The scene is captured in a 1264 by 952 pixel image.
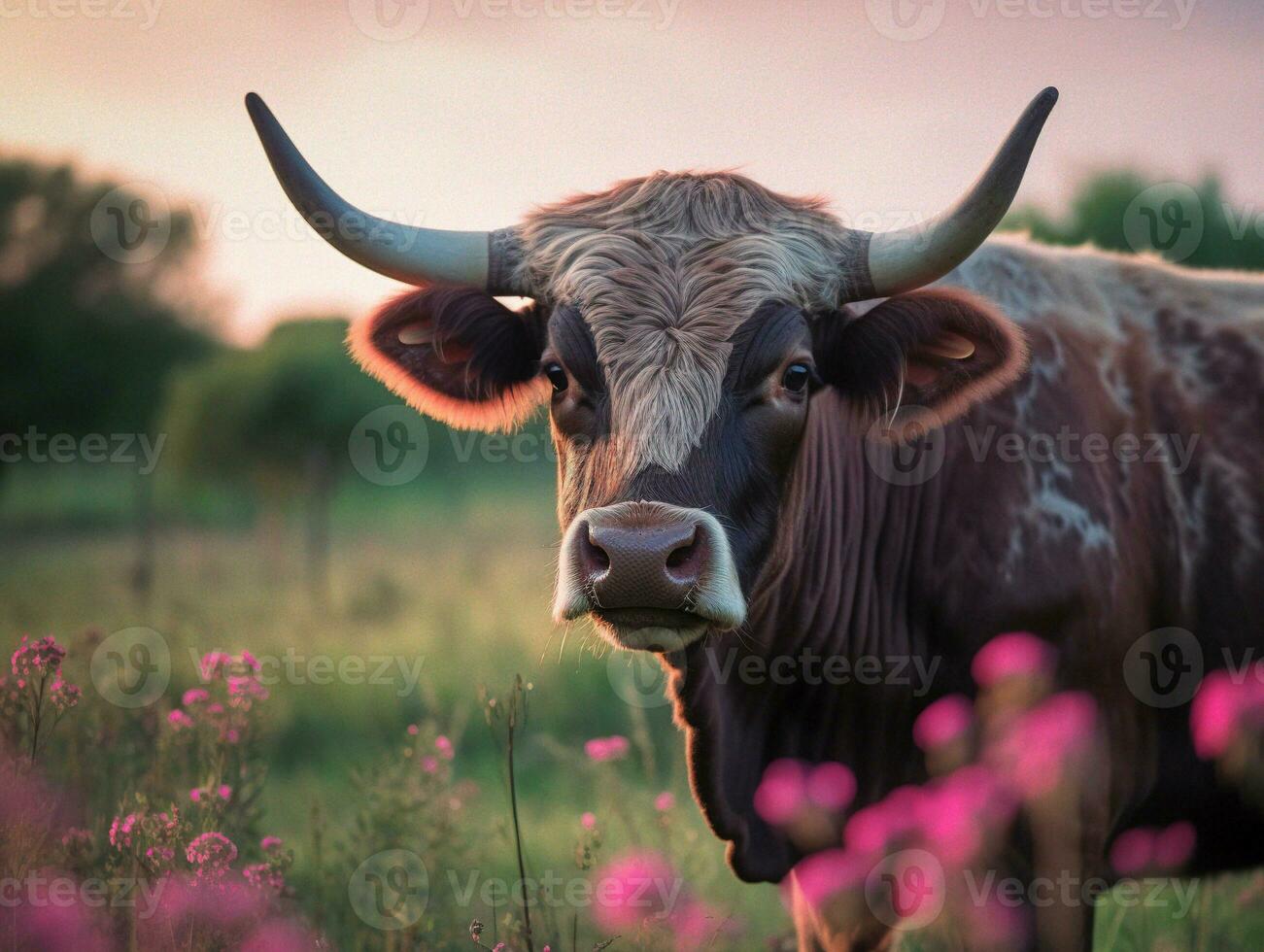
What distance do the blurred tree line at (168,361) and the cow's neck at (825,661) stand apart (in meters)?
A: 17.2

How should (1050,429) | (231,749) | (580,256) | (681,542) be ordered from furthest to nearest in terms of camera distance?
(231,749), (1050,429), (580,256), (681,542)

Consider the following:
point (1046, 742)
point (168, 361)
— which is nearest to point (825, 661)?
point (1046, 742)

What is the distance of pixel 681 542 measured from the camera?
3.08 meters

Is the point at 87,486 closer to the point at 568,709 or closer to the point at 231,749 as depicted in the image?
the point at 568,709

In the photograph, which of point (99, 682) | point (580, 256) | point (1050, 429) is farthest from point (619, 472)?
point (99, 682)

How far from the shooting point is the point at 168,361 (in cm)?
2534

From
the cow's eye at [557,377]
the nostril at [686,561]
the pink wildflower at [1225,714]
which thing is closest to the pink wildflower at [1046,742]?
the pink wildflower at [1225,714]

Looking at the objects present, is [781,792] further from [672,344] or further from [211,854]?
[211,854]

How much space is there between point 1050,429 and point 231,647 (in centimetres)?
648

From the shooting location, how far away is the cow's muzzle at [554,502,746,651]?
3072mm

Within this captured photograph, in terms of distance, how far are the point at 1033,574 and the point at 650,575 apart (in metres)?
1.62

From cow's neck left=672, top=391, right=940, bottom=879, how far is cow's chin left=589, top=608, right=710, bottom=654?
0.88m

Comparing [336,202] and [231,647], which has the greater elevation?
[336,202]

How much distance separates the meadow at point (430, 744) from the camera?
445 centimetres
